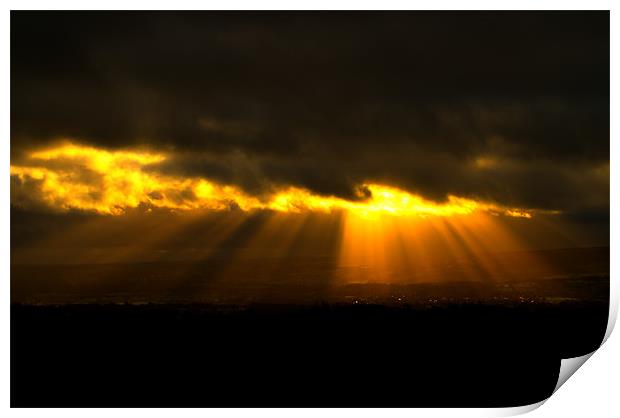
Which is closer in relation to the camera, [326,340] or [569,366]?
[569,366]

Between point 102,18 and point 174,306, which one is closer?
point 102,18

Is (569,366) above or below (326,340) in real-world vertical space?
below

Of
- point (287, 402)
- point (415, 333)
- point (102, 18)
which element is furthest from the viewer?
point (415, 333)

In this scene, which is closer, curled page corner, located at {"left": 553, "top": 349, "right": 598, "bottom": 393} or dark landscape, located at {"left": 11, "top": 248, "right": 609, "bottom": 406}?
curled page corner, located at {"left": 553, "top": 349, "right": 598, "bottom": 393}

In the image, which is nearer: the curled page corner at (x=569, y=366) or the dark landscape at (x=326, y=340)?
the curled page corner at (x=569, y=366)

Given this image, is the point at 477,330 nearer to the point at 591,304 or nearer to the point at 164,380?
the point at 591,304

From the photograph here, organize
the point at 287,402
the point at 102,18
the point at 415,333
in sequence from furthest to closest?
1. the point at 415,333
2. the point at 102,18
3. the point at 287,402
